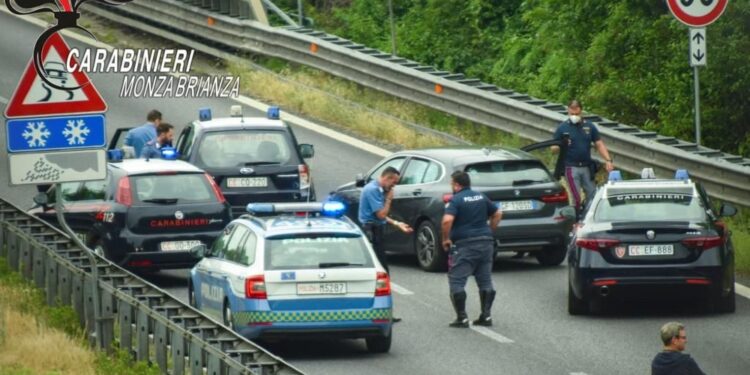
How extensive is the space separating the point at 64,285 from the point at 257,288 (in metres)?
2.97

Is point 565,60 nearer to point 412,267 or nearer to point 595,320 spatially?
point 412,267

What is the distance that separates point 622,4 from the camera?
3075 centimetres

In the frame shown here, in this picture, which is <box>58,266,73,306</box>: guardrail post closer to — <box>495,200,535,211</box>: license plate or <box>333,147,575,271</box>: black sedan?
<box>333,147,575,271</box>: black sedan

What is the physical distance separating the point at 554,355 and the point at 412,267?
623 cm

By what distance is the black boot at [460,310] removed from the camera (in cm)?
1956

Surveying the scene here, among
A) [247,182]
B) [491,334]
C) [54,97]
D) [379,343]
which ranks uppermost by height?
[54,97]

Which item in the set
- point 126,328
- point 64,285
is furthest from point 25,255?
point 126,328

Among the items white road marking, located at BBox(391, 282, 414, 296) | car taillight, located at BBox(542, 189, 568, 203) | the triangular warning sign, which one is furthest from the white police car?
car taillight, located at BBox(542, 189, 568, 203)

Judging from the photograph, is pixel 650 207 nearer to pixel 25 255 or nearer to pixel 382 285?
pixel 382 285

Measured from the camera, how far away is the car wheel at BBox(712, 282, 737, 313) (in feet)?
66.1

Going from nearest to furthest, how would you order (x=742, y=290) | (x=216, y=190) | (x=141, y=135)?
(x=742, y=290)
(x=216, y=190)
(x=141, y=135)

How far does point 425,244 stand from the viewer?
2355cm

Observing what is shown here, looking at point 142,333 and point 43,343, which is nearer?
point 142,333

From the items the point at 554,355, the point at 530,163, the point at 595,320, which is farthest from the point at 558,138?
the point at 554,355
